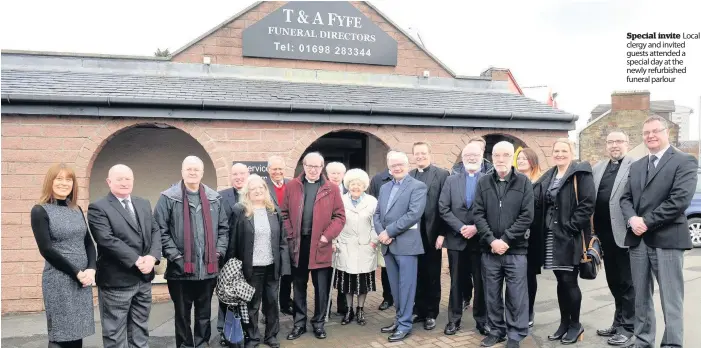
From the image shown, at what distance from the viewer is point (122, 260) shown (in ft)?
12.4

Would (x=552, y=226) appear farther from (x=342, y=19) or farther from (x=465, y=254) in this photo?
(x=342, y=19)

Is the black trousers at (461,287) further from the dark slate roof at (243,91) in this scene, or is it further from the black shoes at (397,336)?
the dark slate roof at (243,91)

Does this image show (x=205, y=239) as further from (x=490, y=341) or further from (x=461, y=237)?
(x=490, y=341)

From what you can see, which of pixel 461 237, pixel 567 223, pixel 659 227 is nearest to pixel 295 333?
pixel 461 237

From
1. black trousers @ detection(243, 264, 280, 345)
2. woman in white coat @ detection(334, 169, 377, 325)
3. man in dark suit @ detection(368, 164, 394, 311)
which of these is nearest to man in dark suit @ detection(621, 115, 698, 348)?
woman in white coat @ detection(334, 169, 377, 325)

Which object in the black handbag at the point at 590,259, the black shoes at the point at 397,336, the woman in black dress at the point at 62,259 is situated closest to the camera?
the woman in black dress at the point at 62,259

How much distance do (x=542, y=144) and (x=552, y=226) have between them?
4.30 m

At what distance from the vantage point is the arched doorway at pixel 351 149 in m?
9.66

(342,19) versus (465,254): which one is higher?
(342,19)

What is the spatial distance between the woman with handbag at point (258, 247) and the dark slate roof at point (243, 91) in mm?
2652

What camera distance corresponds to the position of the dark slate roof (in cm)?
633

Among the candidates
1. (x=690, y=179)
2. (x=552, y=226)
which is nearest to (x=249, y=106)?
(x=552, y=226)

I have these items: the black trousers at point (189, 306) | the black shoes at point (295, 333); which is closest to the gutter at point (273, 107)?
the black trousers at point (189, 306)

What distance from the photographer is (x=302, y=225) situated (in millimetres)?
4945
